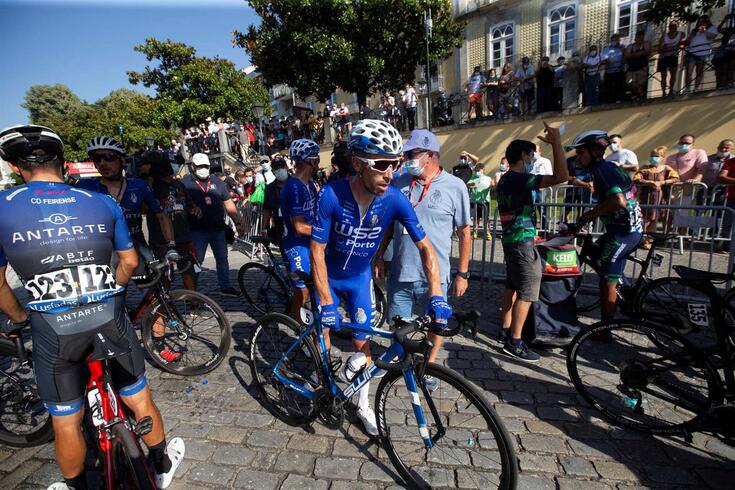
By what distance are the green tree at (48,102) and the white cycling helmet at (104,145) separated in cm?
7047

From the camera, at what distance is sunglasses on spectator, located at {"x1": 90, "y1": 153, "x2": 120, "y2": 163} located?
12.5 feet

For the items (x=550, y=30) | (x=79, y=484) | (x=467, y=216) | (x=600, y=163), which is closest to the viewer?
(x=79, y=484)

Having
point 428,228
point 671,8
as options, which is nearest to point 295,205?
point 428,228

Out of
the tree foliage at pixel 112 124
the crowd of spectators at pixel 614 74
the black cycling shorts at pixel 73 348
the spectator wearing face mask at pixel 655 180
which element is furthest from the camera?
the tree foliage at pixel 112 124

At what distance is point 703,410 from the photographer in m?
2.59

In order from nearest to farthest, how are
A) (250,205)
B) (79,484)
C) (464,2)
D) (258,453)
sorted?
1. (79,484)
2. (258,453)
3. (250,205)
4. (464,2)

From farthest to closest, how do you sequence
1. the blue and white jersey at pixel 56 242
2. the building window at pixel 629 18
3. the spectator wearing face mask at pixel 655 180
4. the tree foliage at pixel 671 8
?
the building window at pixel 629 18 → the tree foliage at pixel 671 8 → the spectator wearing face mask at pixel 655 180 → the blue and white jersey at pixel 56 242

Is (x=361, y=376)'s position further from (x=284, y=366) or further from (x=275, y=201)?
(x=275, y=201)

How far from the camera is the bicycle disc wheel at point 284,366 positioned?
2.87 metres

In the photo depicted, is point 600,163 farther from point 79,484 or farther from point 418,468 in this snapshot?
point 79,484

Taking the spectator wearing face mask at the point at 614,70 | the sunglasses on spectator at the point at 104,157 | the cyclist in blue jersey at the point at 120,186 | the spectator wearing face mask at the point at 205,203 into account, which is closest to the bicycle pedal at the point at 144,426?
the cyclist in blue jersey at the point at 120,186

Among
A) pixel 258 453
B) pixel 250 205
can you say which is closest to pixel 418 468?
pixel 258 453

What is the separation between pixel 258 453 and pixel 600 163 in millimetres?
4043

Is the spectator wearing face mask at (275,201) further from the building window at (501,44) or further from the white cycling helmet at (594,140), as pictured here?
the building window at (501,44)
